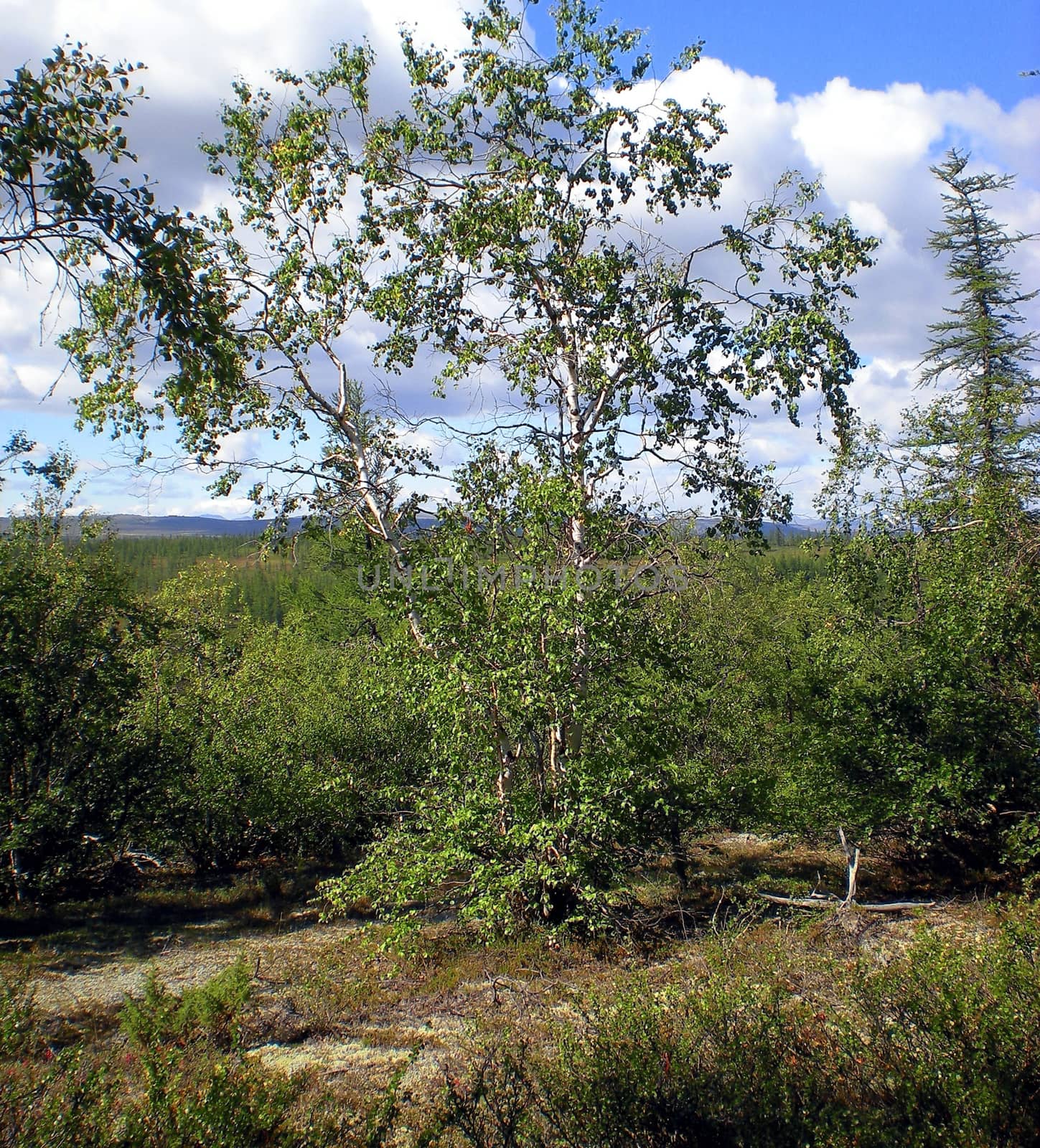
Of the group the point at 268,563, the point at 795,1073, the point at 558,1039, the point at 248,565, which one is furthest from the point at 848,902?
the point at 248,565

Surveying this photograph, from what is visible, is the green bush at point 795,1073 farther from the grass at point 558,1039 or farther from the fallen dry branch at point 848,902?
the fallen dry branch at point 848,902

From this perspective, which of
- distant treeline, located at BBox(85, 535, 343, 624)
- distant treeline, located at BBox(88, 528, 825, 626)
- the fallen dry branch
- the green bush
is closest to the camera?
the green bush

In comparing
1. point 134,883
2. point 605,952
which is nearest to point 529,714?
point 605,952

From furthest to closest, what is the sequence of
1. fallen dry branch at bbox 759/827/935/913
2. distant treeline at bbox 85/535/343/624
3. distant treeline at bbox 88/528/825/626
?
distant treeline at bbox 88/528/825/626, distant treeline at bbox 85/535/343/624, fallen dry branch at bbox 759/827/935/913

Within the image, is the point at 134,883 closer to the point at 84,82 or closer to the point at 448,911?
the point at 448,911

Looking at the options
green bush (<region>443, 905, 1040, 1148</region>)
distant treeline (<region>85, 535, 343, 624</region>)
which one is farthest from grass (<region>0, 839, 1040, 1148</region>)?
distant treeline (<region>85, 535, 343, 624</region>)

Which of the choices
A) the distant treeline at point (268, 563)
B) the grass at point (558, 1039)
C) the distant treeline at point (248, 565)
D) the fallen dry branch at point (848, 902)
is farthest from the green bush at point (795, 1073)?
the distant treeline at point (248, 565)

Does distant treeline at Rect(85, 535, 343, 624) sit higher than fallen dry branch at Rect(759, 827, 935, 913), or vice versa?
distant treeline at Rect(85, 535, 343, 624)

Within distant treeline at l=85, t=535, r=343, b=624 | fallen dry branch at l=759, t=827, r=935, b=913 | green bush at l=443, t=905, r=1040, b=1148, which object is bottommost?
fallen dry branch at l=759, t=827, r=935, b=913

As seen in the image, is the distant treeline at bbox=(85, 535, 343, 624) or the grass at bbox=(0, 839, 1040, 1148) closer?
the grass at bbox=(0, 839, 1040, 1148)

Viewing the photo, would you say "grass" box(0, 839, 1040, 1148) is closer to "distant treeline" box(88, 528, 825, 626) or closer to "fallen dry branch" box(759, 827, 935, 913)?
"fallen dry branch" box(759, 827, 935, 913)

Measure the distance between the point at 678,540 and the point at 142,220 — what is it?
22.8 feet

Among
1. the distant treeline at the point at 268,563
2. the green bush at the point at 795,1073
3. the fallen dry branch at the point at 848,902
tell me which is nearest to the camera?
the green bush at the point at 795,1073

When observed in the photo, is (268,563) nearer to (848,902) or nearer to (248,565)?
(248,565)
